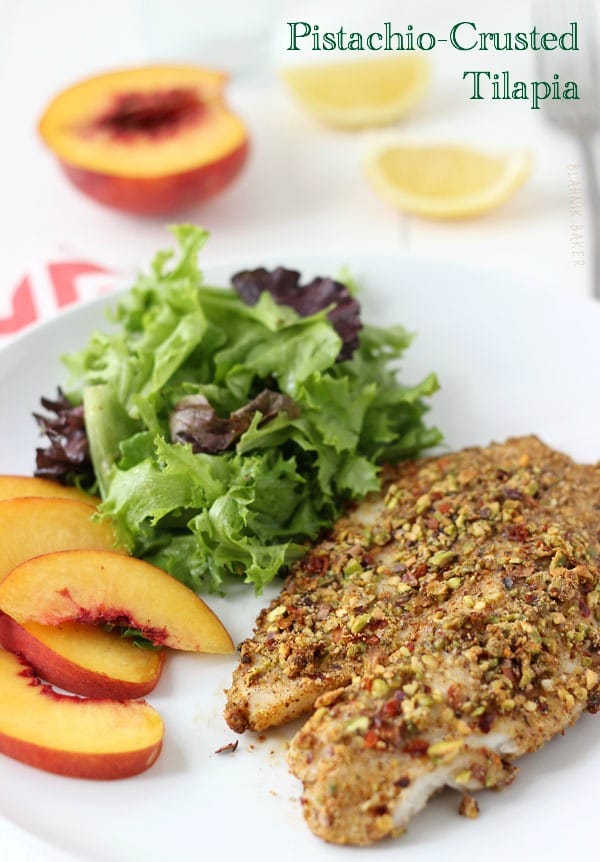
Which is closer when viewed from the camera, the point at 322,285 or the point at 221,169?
the point at 322,285

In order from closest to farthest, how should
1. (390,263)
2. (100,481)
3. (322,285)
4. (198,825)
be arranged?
(198,825), (100,481), (322,285), (390,263)

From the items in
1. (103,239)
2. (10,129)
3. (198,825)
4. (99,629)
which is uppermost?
(10,129)

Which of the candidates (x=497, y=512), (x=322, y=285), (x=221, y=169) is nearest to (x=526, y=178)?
(x=221, y=169)

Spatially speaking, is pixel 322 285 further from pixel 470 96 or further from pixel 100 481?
pixel 470 96

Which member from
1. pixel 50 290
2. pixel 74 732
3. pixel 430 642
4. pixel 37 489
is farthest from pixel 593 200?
pixel 74 732

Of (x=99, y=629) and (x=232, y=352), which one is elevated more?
(x=232, y=352)

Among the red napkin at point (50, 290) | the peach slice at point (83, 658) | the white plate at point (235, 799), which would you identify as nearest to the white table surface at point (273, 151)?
the red napkin at point (50, 290)

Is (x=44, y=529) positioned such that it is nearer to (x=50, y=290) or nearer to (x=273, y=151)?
(x=50, y=290)

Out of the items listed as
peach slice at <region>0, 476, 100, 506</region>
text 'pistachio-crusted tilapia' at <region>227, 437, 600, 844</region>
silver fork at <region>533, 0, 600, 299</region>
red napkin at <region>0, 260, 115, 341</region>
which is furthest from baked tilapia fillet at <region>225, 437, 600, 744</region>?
red napkin at <region>0, 260, 115, 341</region>
